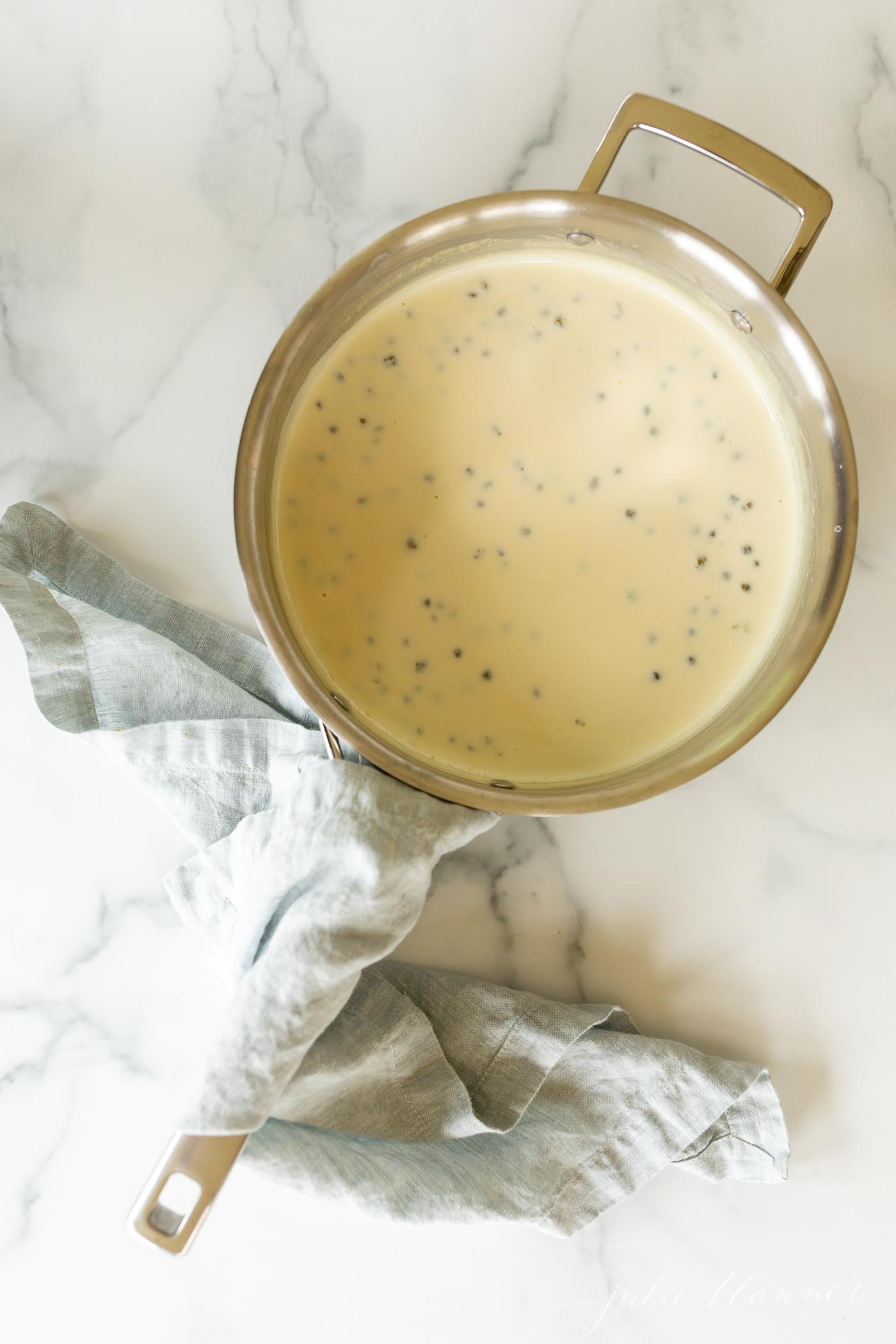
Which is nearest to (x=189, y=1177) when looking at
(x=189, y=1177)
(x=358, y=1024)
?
(x=189, y=1177)

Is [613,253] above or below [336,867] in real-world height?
above

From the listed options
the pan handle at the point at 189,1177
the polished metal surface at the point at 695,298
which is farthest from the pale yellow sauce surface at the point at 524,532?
the pan handle at the point at 189,1177

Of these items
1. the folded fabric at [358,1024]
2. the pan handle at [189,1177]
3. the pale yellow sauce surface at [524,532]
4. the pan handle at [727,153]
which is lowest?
the pan handle at [189,1177]

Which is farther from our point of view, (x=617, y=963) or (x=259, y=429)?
(x=617, y=963)

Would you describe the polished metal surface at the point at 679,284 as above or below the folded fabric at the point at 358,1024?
above

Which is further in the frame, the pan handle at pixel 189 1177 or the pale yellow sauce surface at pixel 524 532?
the pale yellow sauce surface at pixel 524 532

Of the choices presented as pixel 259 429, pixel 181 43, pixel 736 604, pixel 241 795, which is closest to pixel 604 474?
pixel 736 604

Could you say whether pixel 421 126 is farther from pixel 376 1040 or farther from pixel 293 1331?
pixel 293 1331

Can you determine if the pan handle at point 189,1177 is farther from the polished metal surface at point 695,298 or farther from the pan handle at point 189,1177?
the polished metal surface at point 695,298

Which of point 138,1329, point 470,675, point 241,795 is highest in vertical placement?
point 470,675
